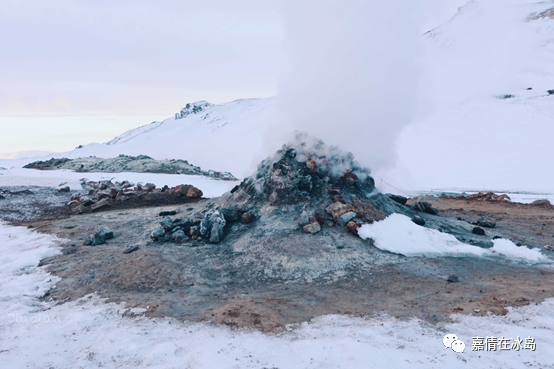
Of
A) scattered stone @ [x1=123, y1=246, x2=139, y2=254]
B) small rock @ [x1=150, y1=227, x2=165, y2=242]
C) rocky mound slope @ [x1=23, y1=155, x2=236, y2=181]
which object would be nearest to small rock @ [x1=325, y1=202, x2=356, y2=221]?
small rock @ [x1=150, y1=227, x2=165, y2=242]

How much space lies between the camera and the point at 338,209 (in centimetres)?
816

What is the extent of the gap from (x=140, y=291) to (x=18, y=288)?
201 centimetres

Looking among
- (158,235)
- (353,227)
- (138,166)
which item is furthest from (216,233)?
(138,166)

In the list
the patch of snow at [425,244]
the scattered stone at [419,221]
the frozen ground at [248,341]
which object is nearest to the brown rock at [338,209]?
the patch of snow at [425,244]

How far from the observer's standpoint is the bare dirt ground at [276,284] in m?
4.87

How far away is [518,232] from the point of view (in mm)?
9609

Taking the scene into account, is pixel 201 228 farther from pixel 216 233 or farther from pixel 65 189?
pixel 65 189

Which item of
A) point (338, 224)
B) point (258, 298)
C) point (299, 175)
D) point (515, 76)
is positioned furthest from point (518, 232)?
point (515, 76)

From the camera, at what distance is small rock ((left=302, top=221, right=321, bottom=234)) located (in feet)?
25.1

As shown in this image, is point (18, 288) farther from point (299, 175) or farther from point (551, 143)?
point (551, 143)

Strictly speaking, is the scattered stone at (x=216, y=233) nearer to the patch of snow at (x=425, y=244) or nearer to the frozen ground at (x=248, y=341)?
the frozen ground at (x=248, y=341)

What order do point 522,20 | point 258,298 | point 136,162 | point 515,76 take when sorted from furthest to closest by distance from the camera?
point 522,20
point 515,76
point 136,162
point 258,298

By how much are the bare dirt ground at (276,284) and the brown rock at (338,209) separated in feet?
2.45

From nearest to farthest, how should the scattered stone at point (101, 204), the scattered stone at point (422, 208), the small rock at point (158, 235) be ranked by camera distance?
the small rock at point (158, 235)
the scattered stone at point (422, 208)
the scattered stone at point (101, 204)
